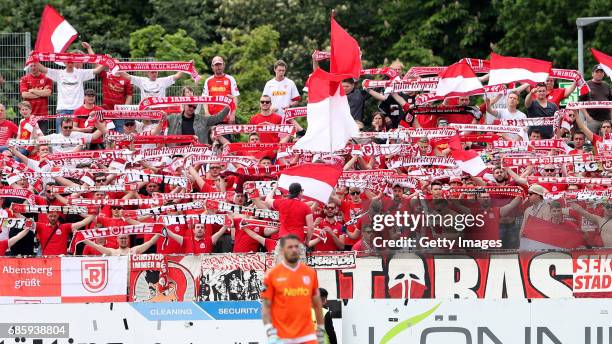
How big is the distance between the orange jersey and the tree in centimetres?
1928

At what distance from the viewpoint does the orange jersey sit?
17766 millimetres

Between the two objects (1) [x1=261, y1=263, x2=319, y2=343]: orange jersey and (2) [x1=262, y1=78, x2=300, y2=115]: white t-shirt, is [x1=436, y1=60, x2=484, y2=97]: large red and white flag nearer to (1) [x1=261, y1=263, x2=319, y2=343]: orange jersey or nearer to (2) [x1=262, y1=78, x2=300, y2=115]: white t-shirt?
(2) [x1=262, y1=78, x2=300, y2=115]: white t-shirt

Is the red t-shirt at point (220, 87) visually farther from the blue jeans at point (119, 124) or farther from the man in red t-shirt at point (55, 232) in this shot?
the man in red t-shirt at point (55, 232)

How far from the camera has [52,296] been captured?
71.6 feet

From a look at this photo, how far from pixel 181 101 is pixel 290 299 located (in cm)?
1005

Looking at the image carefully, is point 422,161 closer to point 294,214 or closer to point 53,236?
point 294,214

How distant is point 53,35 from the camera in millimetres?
29297

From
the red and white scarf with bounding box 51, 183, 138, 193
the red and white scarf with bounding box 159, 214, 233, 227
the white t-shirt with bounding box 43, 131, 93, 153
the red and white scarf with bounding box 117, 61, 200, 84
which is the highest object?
the red and white scarf with bounding box 117, 61, 200, 84

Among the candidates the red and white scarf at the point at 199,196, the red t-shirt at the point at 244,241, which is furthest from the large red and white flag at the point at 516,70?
the red t-shirt at the point at 244,241

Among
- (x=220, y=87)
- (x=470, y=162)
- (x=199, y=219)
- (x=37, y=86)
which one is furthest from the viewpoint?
(x=37, y=86)

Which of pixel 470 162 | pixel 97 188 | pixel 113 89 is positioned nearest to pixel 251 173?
pixel 97 188

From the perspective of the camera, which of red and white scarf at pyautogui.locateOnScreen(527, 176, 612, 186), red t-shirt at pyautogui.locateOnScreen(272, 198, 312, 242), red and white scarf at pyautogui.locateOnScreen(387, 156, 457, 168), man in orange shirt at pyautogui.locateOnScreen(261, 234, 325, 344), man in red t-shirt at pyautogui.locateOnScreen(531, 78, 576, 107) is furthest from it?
man in red t-shirt at pyautogui.locateOnScreen(531, 78, 576, 107)

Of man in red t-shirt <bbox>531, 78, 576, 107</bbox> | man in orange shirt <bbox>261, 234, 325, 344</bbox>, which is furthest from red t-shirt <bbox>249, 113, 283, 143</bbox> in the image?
man in orange shirt <bbox>261, 234, 325, 344</bbox>

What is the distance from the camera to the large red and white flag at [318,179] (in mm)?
22734
